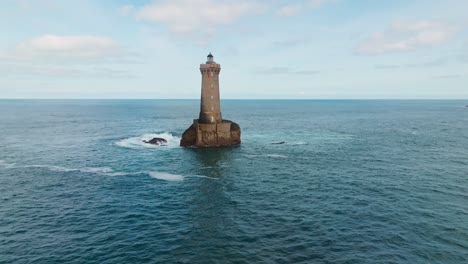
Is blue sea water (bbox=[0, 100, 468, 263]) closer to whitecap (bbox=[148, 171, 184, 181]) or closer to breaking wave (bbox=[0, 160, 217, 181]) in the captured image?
breaking wave (bbox=[0, 160, 217, 181])

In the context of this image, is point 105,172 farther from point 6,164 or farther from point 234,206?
point 234,206

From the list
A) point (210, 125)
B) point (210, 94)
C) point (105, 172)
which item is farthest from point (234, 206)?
point (210, 94)

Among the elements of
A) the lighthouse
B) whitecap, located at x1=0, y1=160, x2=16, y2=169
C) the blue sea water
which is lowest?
the blue sea water

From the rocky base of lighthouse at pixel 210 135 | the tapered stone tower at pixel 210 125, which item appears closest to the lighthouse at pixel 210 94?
the tapered stone tower at pixel 210 125

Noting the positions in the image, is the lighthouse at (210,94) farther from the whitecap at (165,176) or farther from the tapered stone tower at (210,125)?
the whitecap at (165,176)

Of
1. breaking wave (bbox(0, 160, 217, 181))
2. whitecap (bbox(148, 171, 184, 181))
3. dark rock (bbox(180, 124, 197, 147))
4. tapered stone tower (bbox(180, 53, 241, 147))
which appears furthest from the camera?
dark rock (bbox(180, 124, 197, 147))

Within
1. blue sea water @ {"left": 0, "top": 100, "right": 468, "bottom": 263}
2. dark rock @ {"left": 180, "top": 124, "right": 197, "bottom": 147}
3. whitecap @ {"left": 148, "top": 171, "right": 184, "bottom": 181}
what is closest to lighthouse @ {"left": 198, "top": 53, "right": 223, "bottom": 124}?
dark rock @ {"left": 180, "top": 124, "right": 197, "bottom": 147}
